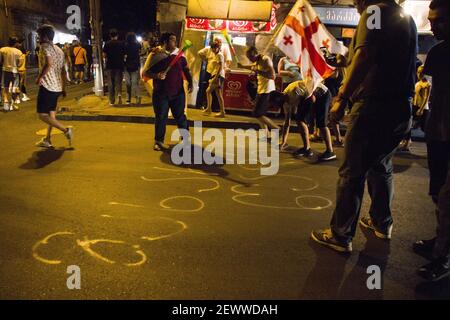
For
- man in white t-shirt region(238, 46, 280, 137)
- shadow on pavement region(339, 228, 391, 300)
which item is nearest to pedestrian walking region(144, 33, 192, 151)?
man in white t-shirt region(238, 46, 280, 137)

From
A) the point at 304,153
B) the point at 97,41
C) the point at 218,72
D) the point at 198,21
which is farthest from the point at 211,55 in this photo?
the point at 304,153

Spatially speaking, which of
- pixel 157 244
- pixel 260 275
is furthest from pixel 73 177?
pixel 260 275

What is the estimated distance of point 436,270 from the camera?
3.19 m

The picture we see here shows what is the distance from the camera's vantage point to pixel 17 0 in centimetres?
2841

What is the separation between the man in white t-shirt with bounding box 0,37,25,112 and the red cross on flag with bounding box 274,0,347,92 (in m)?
7.66

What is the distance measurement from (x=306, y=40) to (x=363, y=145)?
11.7ft

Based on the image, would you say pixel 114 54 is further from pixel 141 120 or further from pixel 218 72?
pixel 218 72

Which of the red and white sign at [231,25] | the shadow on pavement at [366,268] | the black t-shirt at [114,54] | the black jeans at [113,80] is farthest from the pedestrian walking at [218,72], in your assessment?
the shadow on pavement at [366,268]

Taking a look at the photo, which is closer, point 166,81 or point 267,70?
point 166,81

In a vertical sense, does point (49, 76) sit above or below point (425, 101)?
above

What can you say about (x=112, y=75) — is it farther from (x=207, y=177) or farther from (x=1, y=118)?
(x=207, y=177)

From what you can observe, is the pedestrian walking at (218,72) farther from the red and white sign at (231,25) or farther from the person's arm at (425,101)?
the person's arm at (425,101)

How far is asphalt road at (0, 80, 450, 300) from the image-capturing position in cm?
302

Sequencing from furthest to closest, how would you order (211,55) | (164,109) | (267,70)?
(211,55) < (267,70) < (164,109)
